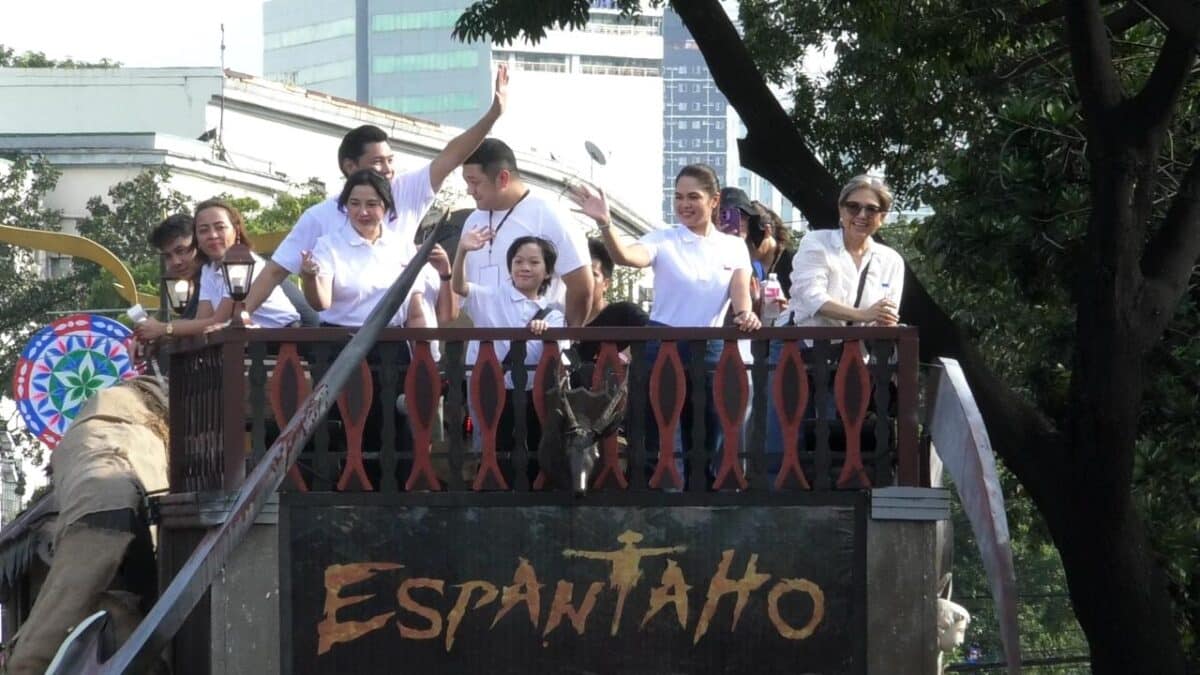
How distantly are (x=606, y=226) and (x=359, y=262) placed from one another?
Result: 1065mm

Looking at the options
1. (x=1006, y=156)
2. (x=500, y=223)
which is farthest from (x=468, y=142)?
(x=1006, y=156)

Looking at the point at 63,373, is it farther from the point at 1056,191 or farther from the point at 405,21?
the point at 405,21

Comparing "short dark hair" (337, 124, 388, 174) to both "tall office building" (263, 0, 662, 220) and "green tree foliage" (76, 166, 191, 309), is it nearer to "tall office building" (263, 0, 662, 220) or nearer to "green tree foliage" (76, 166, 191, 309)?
"green tree foliage" (76, 166, 191, 309)

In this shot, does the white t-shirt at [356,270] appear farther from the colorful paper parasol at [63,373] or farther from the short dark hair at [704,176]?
the colorful paper parasol at [63,373]

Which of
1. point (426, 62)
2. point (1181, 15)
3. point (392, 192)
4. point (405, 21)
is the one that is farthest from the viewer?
point (405, 21)

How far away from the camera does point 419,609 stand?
9.88 meters

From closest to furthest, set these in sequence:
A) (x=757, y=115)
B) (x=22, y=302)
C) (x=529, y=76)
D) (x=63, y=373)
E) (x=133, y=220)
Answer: (x=757, y=115) → (x=63, y=373) → (x=22, y=302) → (x=133, y=220) → (x=529, y=76)

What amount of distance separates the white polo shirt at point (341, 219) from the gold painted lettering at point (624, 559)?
1675 millimetres

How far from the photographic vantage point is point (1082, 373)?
13.5 m

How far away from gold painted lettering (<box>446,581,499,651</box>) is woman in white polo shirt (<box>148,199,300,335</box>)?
1.54 m

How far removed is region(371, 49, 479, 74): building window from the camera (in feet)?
590

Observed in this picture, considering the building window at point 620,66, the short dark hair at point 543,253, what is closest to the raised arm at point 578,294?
the short dark hair at point 543,253

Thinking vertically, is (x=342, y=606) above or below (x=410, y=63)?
below

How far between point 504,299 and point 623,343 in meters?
0.65
